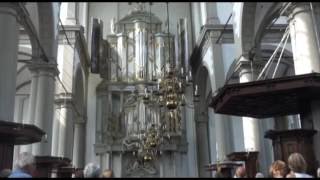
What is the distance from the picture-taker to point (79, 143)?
21.4 metres

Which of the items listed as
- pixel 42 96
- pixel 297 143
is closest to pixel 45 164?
pixel 42 96

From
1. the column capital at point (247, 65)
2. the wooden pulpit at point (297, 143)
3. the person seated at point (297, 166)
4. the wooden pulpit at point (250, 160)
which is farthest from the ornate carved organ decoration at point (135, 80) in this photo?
the person seated at point (297, 166)

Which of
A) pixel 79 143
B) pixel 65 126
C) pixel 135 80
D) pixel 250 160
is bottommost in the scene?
pixel 250 160

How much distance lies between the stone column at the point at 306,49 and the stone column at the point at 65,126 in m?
9.84

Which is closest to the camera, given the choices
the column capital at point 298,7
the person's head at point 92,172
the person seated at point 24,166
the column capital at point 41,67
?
the person seated at point 24,166

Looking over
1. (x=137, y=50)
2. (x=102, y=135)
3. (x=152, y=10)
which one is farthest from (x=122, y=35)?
(x=102, y=135)

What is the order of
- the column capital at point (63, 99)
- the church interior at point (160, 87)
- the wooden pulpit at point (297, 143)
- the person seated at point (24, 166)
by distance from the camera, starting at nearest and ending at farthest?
the person seated at point (24, 166)
the wooden pulpit at point (297, 143)
the church interior at point (160, 87)
the column capital at point (63, 99)

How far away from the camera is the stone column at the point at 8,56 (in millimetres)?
9094

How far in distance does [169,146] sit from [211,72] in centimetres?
546

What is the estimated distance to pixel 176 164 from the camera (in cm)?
2208

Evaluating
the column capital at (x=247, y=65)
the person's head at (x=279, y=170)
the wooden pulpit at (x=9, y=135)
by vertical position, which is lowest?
the person's head at (x=279, y=170)

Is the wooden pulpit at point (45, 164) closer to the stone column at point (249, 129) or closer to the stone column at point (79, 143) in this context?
the stone column at point (249, 129)

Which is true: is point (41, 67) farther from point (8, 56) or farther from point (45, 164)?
point (8, 56)

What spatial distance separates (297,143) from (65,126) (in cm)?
1011
